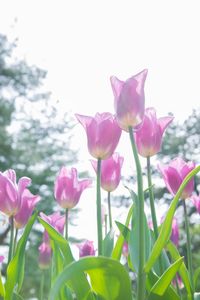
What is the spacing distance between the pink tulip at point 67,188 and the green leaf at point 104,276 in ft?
0.97

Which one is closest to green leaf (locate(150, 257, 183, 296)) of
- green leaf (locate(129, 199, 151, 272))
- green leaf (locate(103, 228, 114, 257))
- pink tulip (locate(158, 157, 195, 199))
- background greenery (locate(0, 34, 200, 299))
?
green leaf (locate(129, 199, 151, 272))

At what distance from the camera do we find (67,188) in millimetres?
955

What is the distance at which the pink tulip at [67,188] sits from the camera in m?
0.94

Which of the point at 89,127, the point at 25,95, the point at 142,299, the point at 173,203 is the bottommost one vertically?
the point at 142,299

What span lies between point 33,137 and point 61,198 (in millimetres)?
9431

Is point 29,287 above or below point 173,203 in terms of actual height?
below

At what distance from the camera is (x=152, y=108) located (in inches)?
33.2


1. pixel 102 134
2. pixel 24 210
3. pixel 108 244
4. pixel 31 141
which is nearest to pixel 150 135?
pixel 102 134

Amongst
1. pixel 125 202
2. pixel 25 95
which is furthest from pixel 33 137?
pixel 125 202

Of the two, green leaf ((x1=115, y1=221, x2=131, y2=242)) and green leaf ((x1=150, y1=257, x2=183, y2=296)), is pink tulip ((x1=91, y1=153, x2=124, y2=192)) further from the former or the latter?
green leaf ((x1=150, y1=257, x2=183, y2=296))

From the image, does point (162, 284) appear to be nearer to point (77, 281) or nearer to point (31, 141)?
point (77, 281)

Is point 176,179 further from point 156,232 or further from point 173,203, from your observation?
point 173,203

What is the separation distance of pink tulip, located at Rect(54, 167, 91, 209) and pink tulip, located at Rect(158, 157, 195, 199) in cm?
17

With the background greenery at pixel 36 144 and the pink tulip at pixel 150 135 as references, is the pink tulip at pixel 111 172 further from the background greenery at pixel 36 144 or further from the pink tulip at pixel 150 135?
the background greenery at pixel 36 144
